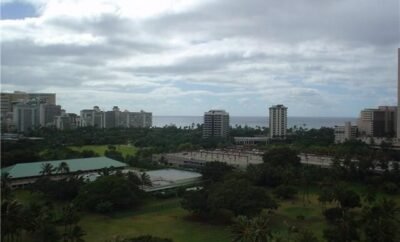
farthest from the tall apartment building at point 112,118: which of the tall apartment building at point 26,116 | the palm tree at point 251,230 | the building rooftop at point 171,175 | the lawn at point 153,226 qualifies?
the palm tree at point 251,230

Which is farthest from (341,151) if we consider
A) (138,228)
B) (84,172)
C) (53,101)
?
(53,101)

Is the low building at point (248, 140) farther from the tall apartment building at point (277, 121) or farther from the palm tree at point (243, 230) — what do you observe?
the palm tree at point (243, 230)

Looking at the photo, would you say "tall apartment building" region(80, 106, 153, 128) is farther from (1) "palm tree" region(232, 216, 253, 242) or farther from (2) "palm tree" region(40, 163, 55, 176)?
(1) "palm tree" region(232, 216, 253, 242)

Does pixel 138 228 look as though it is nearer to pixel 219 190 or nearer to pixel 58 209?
pixel 219 190

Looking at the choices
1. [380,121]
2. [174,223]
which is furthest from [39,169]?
[380,121]

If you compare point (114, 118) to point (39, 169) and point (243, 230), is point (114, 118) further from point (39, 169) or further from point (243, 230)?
point (243, 230)

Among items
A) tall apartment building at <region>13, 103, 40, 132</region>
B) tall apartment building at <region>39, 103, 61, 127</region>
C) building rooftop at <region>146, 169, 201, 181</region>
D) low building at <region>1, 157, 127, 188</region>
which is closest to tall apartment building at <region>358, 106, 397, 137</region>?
building rooftop at <region>146, 169, 201, 181</region>
